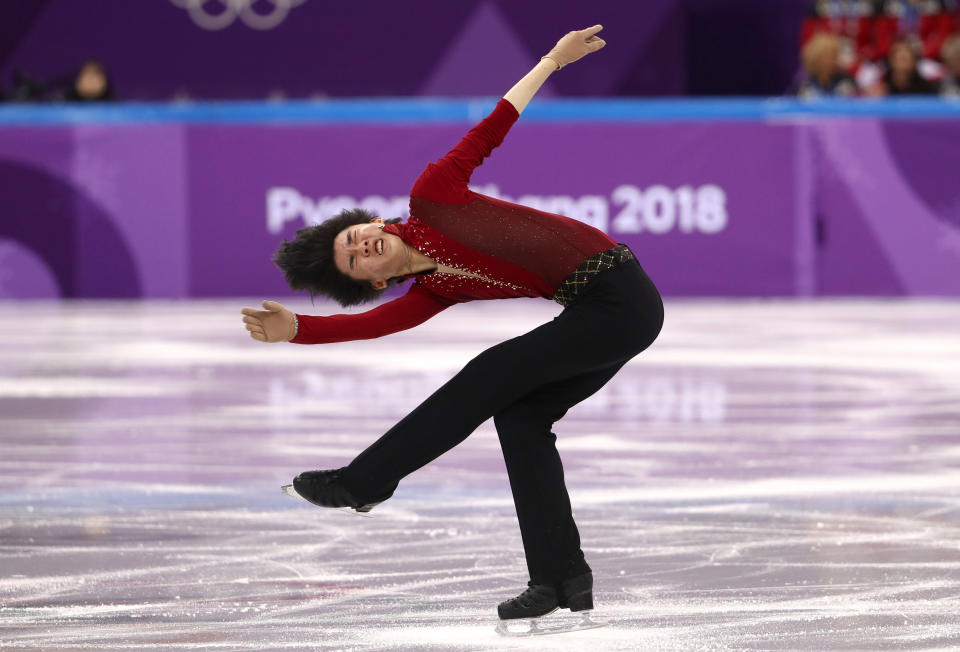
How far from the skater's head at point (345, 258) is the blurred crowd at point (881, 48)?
915 cm

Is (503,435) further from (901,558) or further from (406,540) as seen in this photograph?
(901,558)

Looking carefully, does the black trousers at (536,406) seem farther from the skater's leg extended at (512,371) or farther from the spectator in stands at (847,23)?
the spectator in stands at (847,23)

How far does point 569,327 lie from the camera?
336 cm

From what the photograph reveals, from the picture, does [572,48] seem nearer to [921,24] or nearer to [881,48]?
[881,48]

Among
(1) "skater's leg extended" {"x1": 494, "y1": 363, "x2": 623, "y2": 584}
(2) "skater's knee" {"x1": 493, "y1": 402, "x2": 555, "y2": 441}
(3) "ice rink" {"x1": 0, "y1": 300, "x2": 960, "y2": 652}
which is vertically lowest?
(3) "ice rink" {"x1": 0, "y1": 300, "x2": 960, "y2": 652}

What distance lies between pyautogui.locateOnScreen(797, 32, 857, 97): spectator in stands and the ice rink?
3871 millimetres

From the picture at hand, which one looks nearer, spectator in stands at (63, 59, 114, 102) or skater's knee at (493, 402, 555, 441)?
skater's knee at (493, 402, 555, 441)

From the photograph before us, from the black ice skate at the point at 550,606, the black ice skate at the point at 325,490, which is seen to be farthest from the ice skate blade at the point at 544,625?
the black ice skate at the point at 325,490

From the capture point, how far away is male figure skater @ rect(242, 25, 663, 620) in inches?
132

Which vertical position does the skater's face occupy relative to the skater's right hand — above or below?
above

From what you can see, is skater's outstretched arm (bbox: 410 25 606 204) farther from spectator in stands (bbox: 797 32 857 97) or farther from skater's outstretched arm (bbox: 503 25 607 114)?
spectator in stands (bbox: 797 32 857 97)

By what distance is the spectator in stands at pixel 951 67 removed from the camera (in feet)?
40.4

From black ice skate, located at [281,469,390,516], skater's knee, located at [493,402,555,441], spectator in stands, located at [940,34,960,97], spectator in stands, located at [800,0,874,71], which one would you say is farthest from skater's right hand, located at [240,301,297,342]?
spectator in stands, located at [800,0,874,71]

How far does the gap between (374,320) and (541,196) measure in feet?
27.5
